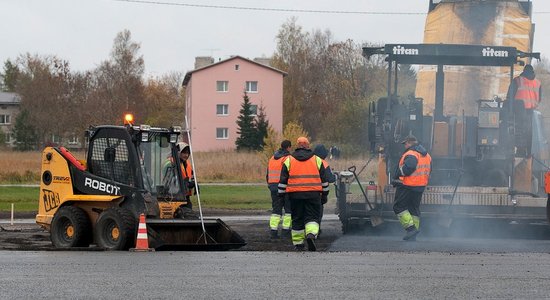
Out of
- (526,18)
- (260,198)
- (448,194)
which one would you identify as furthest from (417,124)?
(260,198)

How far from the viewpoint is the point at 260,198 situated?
120 feet

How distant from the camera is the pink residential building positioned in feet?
292

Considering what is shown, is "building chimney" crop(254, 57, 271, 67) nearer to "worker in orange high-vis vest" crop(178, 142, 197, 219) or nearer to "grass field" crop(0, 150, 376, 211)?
"grass field" crop(0, 150, 376, 211)

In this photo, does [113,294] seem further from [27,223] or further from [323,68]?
[323,68]

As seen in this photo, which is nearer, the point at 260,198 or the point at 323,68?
the point at 260,198

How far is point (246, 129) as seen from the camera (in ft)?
269

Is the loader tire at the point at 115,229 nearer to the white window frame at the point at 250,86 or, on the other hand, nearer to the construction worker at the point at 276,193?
the construction worker at the point at 276,193

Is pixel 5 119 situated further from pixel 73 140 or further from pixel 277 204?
pixel 277 204

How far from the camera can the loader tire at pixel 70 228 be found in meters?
15.6

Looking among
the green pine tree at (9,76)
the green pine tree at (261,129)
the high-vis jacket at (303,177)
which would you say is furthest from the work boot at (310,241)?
the green pine tree at (9,76)

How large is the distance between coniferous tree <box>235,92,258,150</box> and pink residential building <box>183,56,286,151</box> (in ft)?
16.5

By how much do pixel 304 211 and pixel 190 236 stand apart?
1660 mm

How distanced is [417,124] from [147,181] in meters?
5.27

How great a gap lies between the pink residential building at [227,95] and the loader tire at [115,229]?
2883 inches
